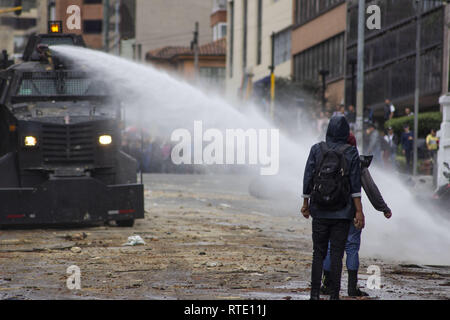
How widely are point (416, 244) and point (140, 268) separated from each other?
519cm

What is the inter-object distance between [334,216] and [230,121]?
11.4 meters

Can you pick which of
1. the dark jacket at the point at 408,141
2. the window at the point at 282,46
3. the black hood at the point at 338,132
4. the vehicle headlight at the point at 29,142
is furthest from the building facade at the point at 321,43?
the black hood at the point at 338,132

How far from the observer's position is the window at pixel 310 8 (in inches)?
2061

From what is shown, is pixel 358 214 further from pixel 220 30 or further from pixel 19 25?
pixel 19 25

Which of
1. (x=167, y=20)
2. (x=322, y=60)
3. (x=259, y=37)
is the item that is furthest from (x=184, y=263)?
A: (x=167, y=20)

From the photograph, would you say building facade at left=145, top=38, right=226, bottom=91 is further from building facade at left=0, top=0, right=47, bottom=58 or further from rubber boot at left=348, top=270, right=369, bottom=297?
rubber boot at left=348, top=270, right=369, bottom=297

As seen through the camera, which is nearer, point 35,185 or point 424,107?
point 35,185

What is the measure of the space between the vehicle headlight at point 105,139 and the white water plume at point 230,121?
95 cm

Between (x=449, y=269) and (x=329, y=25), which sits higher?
(x=329, y=25)

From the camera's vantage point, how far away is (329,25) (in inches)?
2058

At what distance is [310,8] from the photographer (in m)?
56.3

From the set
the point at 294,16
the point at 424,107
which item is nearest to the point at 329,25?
the point at 294,16
